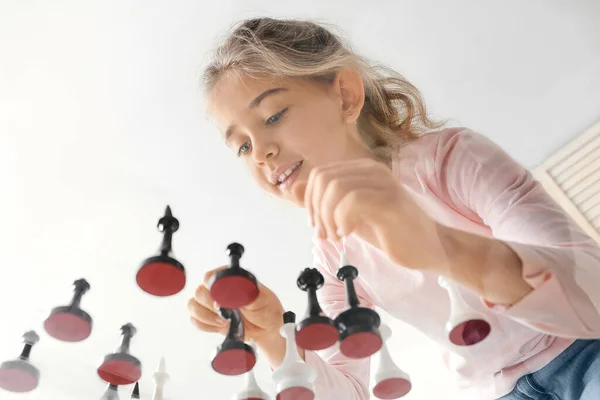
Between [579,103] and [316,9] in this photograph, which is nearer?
[579,103]

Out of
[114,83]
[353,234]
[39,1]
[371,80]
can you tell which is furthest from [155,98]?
[353,234]

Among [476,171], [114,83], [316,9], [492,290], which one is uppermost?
[114,83]

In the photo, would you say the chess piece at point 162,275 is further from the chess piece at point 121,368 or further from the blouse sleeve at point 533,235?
the blouse sleeve at point 533,235

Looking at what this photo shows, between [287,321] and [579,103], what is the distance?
0.36 meters

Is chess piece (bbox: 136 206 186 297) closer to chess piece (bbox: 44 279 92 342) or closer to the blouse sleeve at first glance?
chess piece (bbox: 44 279 92 342)

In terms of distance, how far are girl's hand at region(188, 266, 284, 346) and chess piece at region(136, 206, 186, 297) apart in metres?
0.02

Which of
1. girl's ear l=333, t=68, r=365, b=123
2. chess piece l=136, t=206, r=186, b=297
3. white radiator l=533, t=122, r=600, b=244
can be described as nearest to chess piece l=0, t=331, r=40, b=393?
chess piece l=136, t=206, r=186, b=297

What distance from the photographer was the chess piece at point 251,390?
1.55ft

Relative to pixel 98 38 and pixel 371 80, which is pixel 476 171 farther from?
pixel 98 38

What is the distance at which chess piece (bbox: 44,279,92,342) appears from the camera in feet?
1.68

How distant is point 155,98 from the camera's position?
88 centimetres

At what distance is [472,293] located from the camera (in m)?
0.38

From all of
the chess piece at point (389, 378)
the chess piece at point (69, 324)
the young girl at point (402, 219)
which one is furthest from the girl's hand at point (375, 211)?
the chess piece at point (69, 324)

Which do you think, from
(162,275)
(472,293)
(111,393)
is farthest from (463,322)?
(111,393)
